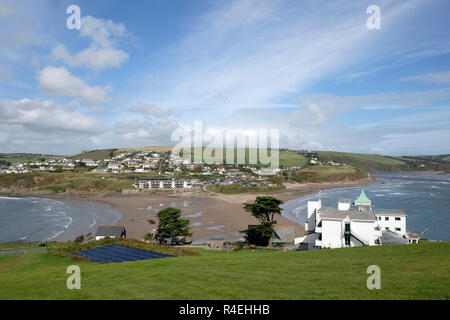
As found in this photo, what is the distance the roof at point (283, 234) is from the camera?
100ft

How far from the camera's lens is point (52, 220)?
5125 cm

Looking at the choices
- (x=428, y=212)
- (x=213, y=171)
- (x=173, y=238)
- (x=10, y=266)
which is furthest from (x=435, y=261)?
(x=213, y=171)

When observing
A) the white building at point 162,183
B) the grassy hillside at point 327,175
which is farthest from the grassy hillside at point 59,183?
the grassy hillside at point 327,175

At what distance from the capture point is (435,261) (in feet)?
38.1

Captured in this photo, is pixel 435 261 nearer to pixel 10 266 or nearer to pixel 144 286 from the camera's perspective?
pixel 144 286

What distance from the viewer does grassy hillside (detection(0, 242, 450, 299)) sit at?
8023mm

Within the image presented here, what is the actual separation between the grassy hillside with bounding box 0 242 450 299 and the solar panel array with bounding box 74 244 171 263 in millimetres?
4635

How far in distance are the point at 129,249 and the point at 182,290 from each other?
13.7 meters

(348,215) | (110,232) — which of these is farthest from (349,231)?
(110,232)

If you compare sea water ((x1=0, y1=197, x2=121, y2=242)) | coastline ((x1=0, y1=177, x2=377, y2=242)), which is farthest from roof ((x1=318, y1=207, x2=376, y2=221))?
sea water ((x1=0, y1=197, x2=121, y2=242))

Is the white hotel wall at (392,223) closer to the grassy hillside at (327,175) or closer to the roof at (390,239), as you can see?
the roof at (390,239)

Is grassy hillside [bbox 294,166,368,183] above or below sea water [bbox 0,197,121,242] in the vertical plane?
above

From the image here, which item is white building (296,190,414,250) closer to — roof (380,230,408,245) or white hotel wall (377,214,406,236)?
roof (380,230,408,245)

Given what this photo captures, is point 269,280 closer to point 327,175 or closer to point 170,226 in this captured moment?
point 170,226
